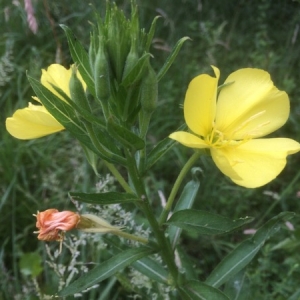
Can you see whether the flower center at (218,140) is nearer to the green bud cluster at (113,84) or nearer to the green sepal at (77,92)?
the green bud cluster at (113,84)

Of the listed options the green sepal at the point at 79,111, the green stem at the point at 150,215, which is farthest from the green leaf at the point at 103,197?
the green sepal at the point at 79,111

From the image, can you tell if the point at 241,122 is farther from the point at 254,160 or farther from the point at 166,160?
the point at 166,160

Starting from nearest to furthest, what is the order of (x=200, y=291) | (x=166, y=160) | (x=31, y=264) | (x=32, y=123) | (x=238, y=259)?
1. (x=32, y=123)
2. (x=200, y=291)
3. (x=238, y=259)
4. (x=31, y=264)
5. (x=166, y=160)

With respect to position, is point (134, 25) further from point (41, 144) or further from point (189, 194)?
point (41, 144)

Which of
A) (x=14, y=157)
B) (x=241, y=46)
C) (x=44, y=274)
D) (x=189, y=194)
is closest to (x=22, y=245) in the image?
(x=44, y=274)

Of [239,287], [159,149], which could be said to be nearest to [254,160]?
[159,149]
